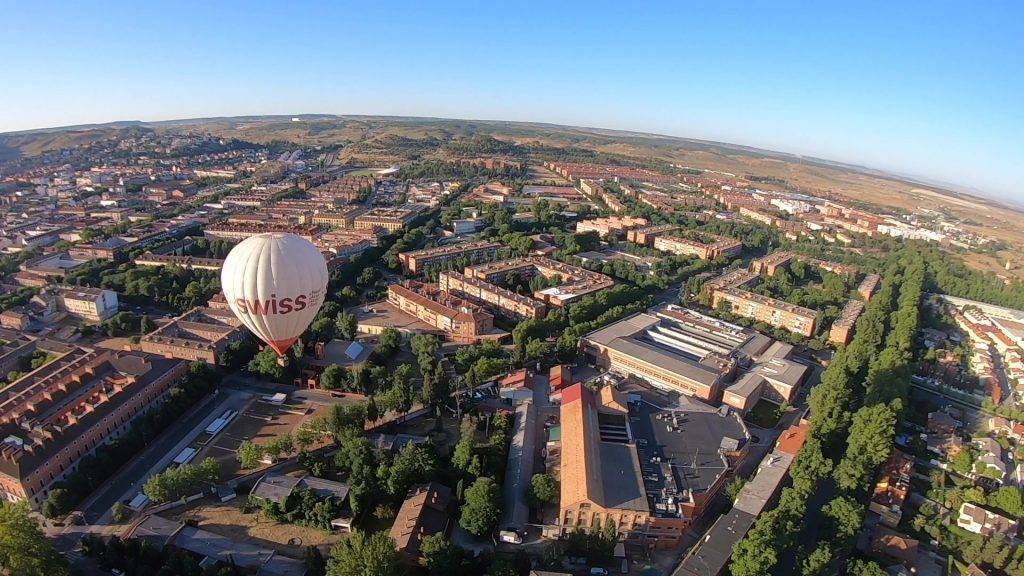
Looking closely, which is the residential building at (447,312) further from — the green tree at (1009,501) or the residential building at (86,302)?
the green tree at (1009,501)

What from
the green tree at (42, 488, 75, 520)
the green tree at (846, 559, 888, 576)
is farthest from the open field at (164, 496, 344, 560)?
the green tree at (846, 559, 888, 576)

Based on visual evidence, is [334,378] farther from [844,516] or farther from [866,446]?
[866,446]

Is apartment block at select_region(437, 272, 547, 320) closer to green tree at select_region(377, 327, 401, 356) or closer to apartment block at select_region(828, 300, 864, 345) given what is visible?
green tree at select_region(377, 327, 401, 356)

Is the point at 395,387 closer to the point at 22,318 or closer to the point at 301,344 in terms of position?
the point at 301,344

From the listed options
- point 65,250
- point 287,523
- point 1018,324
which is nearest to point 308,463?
point 287,523

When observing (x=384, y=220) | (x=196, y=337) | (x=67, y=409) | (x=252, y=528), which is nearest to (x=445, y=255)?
(x=384, y=220)

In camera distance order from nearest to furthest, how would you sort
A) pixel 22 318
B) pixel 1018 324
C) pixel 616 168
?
pixel 22 318 < pixel 1018 324 < pixel 616 168

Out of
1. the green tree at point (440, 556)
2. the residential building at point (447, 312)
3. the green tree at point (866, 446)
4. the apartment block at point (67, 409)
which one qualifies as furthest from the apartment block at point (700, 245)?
the apartment block at point (67, 409)
